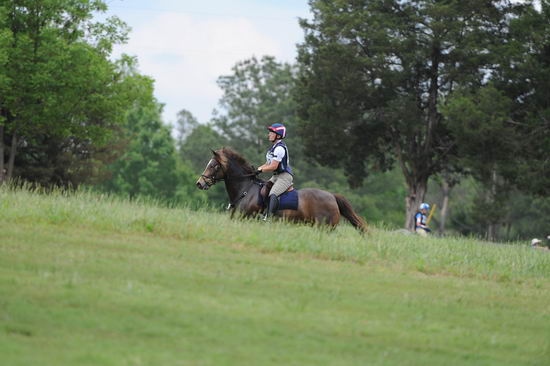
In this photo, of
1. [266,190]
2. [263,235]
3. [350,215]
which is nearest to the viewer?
[263,235]

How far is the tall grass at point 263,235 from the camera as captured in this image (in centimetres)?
1380

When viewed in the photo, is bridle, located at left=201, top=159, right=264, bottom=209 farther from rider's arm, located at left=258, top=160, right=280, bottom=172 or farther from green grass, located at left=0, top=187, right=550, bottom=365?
green grass, located at left=0, top=187, right=550, bottom=365

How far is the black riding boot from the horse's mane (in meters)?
1.08

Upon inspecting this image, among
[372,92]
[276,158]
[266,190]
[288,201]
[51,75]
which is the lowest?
[288,201]

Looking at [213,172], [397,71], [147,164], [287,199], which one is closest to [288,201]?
[287,199]

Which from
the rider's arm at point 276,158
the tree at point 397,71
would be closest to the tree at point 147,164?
the tree at point 397,71

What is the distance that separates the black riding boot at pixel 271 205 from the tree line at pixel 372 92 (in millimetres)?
15808

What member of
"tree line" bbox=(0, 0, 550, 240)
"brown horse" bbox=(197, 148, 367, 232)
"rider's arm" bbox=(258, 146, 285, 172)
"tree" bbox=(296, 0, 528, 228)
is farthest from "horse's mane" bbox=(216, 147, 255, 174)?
"tree" bbox=(296, 0, 528, 228)

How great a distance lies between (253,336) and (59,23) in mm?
32834

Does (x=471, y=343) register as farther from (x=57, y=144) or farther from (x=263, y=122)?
(x=263, y=122)

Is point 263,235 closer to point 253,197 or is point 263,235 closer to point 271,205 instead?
point 271,205

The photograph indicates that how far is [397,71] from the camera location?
147 ft

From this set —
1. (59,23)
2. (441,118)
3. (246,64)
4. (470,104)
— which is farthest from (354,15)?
(246,64)

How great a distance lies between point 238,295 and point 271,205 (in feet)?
22.7
